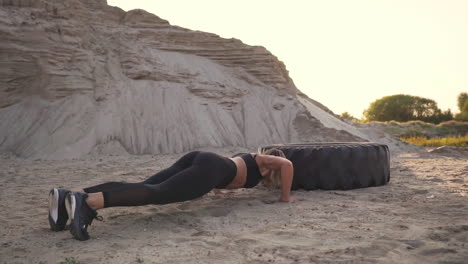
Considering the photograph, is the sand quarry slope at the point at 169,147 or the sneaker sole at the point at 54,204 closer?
the sand quarry slope at the point at 169,147

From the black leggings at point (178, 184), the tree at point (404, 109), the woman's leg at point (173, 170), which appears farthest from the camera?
the tree at point (404, 109)

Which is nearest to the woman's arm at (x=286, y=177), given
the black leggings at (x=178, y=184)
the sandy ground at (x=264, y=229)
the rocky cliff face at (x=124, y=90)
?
the sandy ground at (x=264, y=229)

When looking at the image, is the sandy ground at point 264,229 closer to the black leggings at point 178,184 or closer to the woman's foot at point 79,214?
the woman's foot at point 79,214

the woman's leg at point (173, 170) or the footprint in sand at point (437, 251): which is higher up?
the woman's leg at point (173, 170)

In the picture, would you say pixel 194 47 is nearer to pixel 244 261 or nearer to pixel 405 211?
pixel 405 211

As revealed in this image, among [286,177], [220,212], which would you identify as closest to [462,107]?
[286,177]

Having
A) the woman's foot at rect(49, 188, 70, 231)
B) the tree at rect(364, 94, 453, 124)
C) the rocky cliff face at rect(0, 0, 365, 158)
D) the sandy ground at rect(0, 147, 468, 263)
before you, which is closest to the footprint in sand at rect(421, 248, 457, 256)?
the sandy ground at rect(0, 147, 468, 263)

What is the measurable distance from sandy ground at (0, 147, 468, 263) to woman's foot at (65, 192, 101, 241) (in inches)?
3.7

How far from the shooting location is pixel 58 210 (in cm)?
360

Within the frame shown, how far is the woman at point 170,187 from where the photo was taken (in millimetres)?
3463

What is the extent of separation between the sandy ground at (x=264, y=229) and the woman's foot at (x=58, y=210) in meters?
0.09

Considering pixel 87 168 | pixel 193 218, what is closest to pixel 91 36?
pixel 87 168

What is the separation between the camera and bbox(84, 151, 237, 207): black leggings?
3574mm

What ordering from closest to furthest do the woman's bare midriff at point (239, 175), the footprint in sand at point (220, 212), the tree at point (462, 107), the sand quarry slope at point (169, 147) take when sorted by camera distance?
the sand quarry slope at point (169, 147), the footprint in sand at point (220, 212), the woman's bare midriff at point (239, 175), the tree at point (462, 107)
